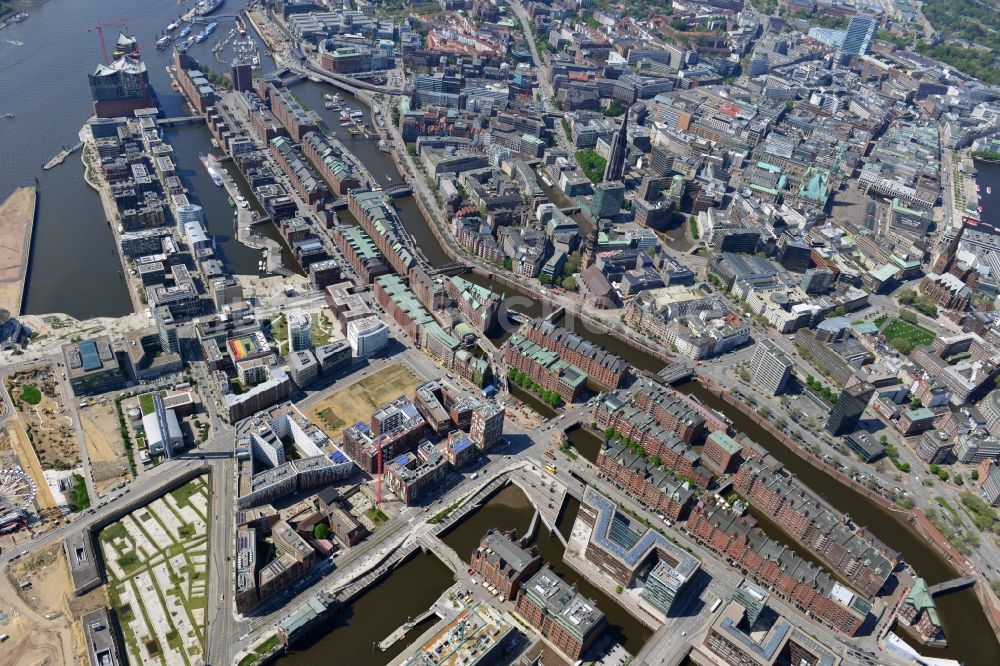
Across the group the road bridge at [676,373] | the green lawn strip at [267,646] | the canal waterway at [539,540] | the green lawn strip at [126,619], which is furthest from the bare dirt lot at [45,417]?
the road bridge at [676,373]

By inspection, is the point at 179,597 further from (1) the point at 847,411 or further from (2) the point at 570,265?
(1) the point at 847,411

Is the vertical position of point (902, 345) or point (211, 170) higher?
point (211, 170)

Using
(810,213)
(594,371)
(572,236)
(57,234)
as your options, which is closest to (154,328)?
(57,234)

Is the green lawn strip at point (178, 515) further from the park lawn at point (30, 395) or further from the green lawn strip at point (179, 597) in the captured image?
the park lawn at point (30, 395)

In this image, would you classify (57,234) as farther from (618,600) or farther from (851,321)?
(851,321)

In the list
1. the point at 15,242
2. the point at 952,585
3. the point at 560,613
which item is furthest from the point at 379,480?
the point at 15,242
